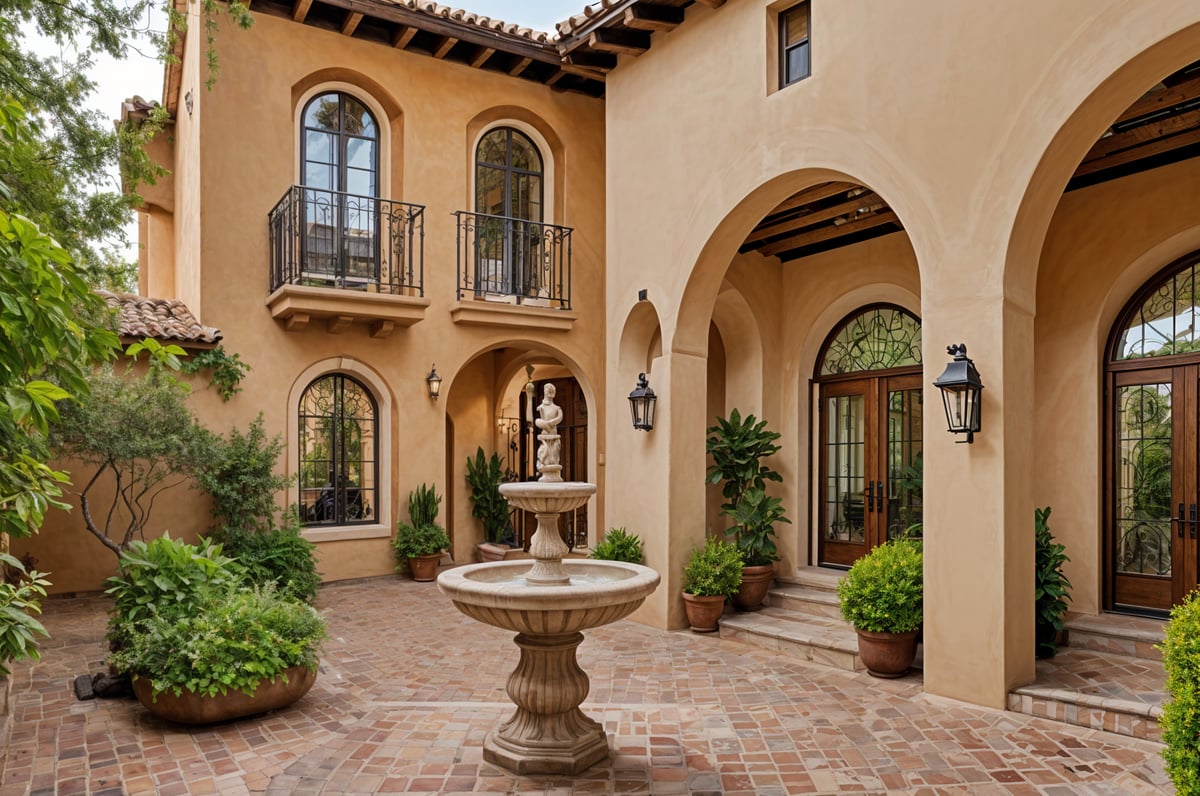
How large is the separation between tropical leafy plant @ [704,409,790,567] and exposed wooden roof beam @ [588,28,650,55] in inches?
→ 181

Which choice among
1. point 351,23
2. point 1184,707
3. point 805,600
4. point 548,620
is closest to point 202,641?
point 548,620

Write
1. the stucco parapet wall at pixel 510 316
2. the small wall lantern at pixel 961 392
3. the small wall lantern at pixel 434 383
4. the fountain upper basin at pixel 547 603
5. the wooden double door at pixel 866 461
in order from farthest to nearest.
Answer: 1. the stucco parapet wall at pixel 510 316
2. the small wall lantern at pixel 434 383
3. the wooden double door at pixel 866 461
4. the small wall lantern at pixel 961 392
5. the fountain upper basin at pixel 547 603

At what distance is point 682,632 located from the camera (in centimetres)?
880

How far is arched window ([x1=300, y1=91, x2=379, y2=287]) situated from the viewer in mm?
11117

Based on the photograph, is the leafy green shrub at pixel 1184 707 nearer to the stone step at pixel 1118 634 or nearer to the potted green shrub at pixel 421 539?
the stone step at pixel 1118 634

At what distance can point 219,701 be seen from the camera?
18.4ft

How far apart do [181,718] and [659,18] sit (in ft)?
27.1

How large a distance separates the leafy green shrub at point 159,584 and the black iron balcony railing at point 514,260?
630 centimetres

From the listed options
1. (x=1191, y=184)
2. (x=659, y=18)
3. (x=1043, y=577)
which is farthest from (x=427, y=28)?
(x=1043, y=577)

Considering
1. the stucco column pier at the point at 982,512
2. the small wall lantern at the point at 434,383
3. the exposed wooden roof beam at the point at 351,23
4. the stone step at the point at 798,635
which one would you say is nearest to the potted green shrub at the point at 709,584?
the stone step at the point at 798,635

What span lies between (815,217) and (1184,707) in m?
6.51

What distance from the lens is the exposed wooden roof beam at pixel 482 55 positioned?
11.9 metres

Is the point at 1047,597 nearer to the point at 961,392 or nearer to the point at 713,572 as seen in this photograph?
the point at 961,392

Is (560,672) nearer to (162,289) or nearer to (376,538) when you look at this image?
(376,538)
